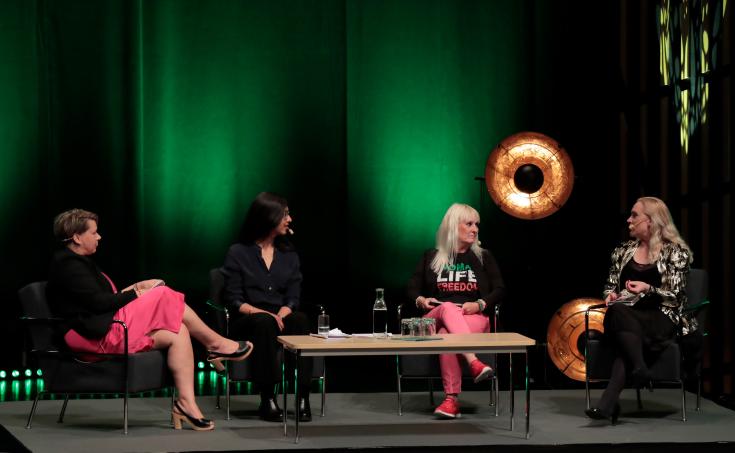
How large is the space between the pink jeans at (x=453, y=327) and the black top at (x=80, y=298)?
1631 mm

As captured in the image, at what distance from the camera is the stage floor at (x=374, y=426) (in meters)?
5.16

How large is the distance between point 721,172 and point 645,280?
36.5 inches

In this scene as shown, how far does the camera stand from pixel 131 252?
7766 mm

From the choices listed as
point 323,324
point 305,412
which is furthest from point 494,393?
point 323,324

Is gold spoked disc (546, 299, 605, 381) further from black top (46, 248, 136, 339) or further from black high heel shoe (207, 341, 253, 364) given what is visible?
black top (46, 248, 136, 339)

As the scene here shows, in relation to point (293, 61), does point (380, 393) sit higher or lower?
lower

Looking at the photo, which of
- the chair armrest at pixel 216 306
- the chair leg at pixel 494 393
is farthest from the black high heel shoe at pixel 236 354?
the chair leg at pixel 494 393

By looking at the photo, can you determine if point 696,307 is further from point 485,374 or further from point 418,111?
point 418,111

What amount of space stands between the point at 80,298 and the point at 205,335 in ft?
2.07

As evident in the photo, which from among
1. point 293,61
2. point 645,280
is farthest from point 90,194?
point 645,280

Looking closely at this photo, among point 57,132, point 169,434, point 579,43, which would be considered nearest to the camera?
point 169,434

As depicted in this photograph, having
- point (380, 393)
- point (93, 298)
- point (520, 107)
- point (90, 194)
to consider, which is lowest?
point (380, 393)

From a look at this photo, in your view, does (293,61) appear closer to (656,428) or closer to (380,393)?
(380,393)

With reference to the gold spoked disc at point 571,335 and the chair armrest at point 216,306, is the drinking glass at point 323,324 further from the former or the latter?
the gold spoked disc at point 571,335
